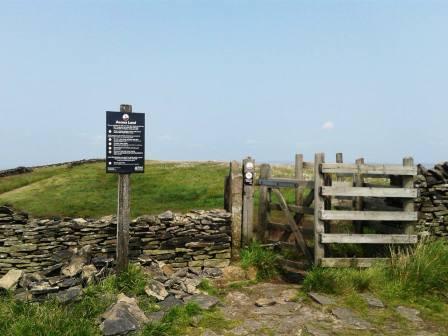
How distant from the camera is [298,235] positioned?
10.3m

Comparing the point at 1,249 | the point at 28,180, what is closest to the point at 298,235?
the point at 1,249

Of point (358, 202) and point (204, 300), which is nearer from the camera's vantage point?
point (204, 300)

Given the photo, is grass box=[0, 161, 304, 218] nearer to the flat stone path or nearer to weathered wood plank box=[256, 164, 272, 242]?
weathered wood plank box=[256, 164, 272, 242]

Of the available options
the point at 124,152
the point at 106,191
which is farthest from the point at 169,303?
the point at 106,191

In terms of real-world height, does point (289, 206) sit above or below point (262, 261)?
above

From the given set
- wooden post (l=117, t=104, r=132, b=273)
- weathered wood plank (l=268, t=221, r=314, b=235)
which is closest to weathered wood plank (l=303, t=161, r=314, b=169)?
weathered wood plank (l=268, t=221, r=314, b=235)

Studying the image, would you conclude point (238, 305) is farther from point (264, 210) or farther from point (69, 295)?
point (264, 210)

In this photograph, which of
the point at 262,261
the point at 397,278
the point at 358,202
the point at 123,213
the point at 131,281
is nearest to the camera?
the point at 131,281

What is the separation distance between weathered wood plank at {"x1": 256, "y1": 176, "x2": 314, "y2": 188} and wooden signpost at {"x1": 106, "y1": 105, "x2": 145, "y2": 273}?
3.48 m

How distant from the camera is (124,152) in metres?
9.23

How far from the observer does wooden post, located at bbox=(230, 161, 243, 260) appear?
11.3 metres

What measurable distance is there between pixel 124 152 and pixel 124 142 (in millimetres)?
213

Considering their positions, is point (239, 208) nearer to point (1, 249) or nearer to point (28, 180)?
point (1, 249)

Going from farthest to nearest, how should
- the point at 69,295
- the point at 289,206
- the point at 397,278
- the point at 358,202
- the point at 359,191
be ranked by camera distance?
the point at 358,202
the point at 289,206
the point at 359,191
the point at 397,278
the point at 69,295
